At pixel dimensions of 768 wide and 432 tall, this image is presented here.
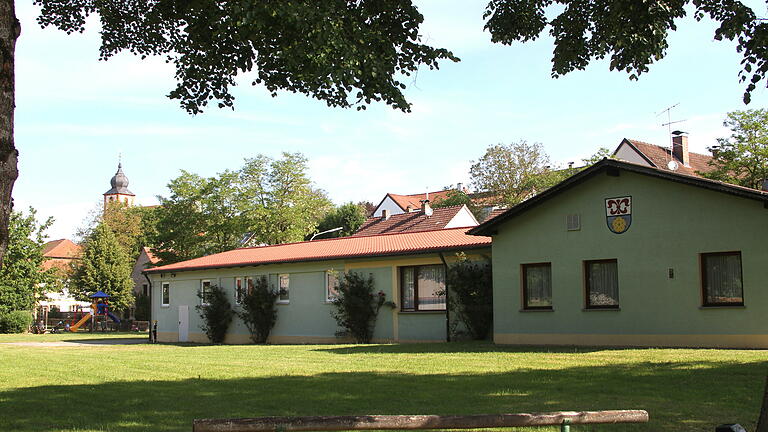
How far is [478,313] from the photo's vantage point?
23.5m

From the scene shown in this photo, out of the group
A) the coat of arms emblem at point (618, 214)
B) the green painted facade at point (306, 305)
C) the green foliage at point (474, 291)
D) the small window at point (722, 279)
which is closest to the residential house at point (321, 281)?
the green painted facade at point (306, 305)

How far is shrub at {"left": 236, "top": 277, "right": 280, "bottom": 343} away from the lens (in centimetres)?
3000

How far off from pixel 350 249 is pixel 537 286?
843cm

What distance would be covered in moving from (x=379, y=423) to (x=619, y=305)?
16438 mm

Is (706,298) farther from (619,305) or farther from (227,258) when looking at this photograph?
(227,258)

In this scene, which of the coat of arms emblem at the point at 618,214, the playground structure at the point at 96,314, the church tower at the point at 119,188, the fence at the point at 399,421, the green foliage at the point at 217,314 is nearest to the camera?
the fence at the point at 399,421

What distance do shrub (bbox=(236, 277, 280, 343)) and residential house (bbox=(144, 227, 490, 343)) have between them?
0.30 meters

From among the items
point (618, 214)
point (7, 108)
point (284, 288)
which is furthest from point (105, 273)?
point (7, 108)

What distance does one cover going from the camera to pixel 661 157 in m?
51.7

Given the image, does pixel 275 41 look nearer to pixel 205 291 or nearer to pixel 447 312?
pixel 447 312

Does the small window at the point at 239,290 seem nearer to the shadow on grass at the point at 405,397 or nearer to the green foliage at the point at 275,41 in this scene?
the shadow on grass at the point at 405,397

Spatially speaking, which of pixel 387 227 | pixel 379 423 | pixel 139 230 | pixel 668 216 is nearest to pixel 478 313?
pixel 668 216

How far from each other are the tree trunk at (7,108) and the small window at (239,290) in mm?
24632

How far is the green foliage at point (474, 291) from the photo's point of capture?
23.5 meters
